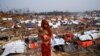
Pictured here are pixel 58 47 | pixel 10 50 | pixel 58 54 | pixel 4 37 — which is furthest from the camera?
pixel 4 37

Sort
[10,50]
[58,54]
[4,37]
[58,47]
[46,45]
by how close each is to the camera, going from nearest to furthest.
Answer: [46,45] < [10,50] < [58,54] < [58,47] < [4,37]

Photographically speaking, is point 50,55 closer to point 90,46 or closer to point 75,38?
point 90,46

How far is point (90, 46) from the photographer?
316 inches

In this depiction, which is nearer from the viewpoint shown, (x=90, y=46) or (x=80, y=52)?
(x=80, y=52)

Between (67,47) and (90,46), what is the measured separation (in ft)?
4.05

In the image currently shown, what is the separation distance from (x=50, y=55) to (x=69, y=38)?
794 cm

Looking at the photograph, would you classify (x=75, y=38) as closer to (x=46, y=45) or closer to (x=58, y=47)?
(x=58, y=47)

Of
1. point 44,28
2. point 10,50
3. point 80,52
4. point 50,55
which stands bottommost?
point 80,52

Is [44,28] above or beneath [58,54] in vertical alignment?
above

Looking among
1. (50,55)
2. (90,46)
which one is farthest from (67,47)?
(50,55)

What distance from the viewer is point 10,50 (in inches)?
227

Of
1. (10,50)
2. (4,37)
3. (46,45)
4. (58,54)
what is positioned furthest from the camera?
(4,37)

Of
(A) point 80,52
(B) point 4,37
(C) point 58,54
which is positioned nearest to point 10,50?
(C) point 58,54

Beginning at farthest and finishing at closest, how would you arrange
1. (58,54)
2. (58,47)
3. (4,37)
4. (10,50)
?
(4,37) < (58,47) < (58,54) < (10,50)
